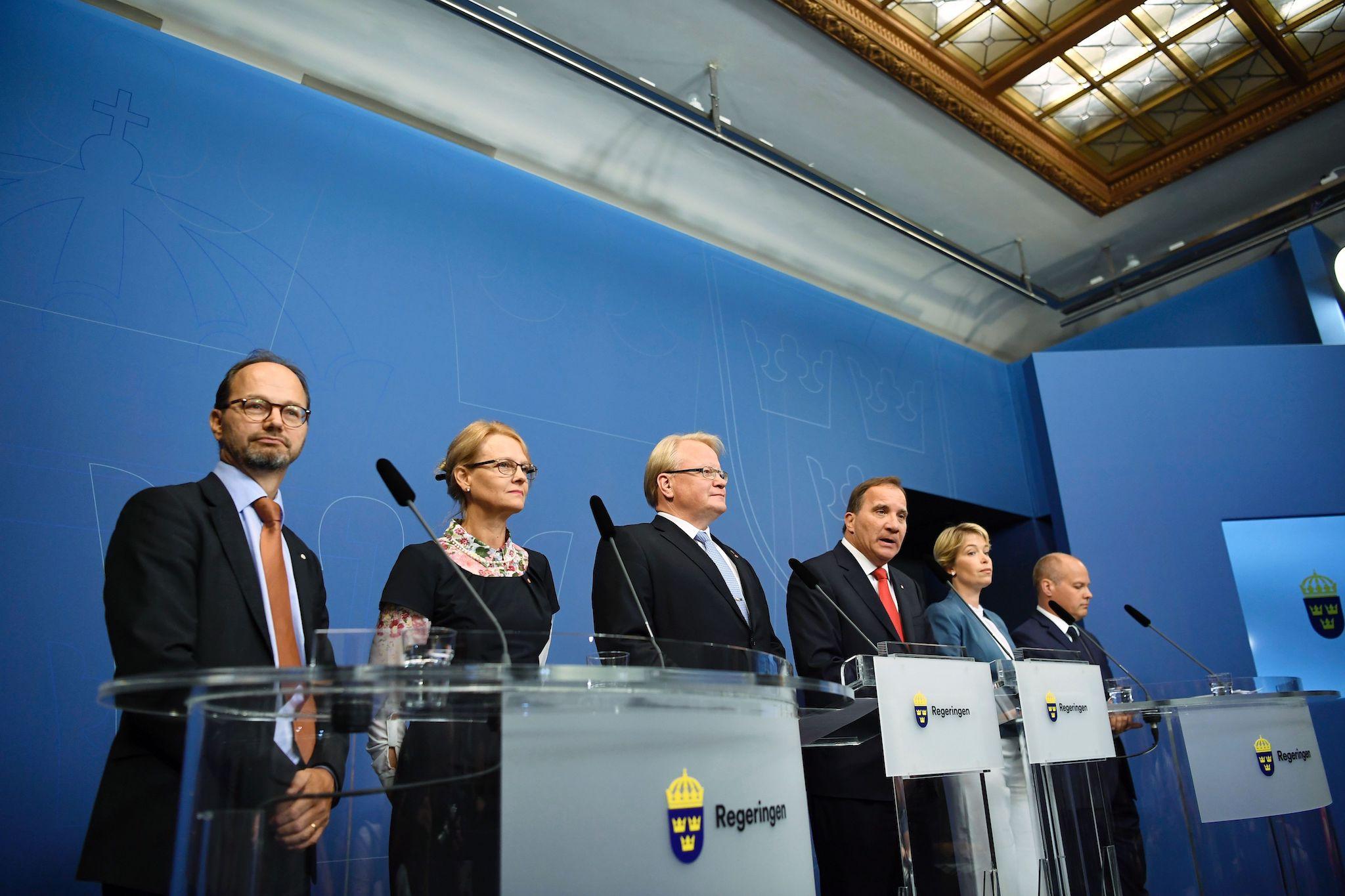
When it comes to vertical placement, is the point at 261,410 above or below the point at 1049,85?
below

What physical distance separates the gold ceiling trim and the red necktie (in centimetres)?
255

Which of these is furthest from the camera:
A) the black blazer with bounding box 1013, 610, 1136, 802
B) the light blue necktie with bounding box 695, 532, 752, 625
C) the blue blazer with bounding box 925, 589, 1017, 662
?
the black blazer with bounding box 1013, 610, 1136, 802

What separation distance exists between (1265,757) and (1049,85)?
366cm

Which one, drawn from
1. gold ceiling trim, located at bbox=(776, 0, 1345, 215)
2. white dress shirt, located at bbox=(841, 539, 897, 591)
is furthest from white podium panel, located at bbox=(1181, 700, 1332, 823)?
gold ceiling trim, located at bbox=(776, 0, 1345, 215)

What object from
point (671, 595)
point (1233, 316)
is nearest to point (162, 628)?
point (671, 595)

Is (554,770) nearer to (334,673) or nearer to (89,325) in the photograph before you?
(334,673)

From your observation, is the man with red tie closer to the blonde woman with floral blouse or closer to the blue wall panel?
the blonde woman with floral blouse

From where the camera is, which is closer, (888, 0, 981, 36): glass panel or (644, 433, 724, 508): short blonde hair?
(644, 433, 724, 508): short blonde hair

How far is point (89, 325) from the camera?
285 centimetres

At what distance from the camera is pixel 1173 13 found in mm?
4688

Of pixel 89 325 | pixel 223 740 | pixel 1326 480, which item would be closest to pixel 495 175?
pixel 89 325

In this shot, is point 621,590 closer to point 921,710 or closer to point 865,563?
point 921,710

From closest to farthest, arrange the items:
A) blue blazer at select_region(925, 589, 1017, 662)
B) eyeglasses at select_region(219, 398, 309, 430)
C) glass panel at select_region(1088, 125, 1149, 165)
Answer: eyeglasses at select_region(219, 398, 309, 430)
blue blazer at select_region(925, 589, 1017, 662)
glass panel at select_region(1088, 125, 1149, 165)

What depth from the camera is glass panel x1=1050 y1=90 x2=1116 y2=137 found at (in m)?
5.22
